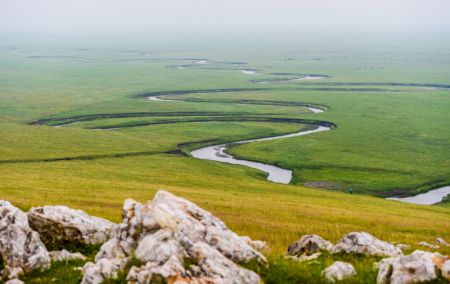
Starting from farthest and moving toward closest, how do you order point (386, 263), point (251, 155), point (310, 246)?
1. point (251, 155)
2. point (310, 246)
3. point (386, 263)

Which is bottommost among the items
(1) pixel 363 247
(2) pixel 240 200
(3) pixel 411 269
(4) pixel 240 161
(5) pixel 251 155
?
(4) pixel 240 161

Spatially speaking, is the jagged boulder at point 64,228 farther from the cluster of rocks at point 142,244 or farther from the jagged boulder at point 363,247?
the jagged boulder at point 363,247

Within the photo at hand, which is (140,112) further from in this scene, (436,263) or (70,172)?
(436,263)

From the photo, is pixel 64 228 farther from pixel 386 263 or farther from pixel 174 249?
pixel 386 263

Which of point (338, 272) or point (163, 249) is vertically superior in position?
point (163, 249)

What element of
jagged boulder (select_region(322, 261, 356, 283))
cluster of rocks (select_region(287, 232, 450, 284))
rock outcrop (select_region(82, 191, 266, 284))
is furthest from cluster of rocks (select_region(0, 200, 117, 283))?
jagged boulder (select_region(322, 261, 356, 283))

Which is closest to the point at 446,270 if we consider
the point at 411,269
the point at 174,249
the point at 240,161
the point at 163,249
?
the point at 411,269
